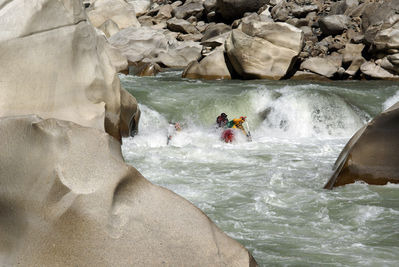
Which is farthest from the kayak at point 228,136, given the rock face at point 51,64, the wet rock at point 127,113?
the rock face at point 51,64

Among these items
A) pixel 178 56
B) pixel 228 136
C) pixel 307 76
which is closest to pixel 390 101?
pixel 307 76

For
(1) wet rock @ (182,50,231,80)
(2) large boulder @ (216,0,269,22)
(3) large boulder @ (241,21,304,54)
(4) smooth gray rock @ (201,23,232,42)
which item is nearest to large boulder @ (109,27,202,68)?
(4) smooth gray rock @ (201,23,232,42)

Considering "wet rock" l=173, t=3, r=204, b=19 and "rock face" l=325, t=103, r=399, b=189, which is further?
"wet rock" l=173, t=3, r=204, b=19

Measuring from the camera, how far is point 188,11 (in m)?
29.1

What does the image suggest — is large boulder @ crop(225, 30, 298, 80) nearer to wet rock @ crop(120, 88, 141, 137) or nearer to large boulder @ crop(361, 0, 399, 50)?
large boulder @ crop(361, 0, 399, 50)

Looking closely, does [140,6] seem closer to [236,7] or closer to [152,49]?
[236,7]

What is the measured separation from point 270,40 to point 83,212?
46.8ft

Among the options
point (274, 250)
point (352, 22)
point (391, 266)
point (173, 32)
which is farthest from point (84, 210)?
point (173, 32)

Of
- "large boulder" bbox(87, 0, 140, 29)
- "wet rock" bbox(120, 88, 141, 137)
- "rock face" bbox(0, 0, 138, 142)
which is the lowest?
"large boulder" bbox(87, 0, 140, 29)

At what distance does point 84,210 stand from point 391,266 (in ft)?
8.59

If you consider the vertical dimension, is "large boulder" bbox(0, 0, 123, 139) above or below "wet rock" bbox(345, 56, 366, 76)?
above

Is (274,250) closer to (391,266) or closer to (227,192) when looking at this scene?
(391,266)

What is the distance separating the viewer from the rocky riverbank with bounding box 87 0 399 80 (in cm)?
1683

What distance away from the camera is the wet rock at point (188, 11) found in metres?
28.5
